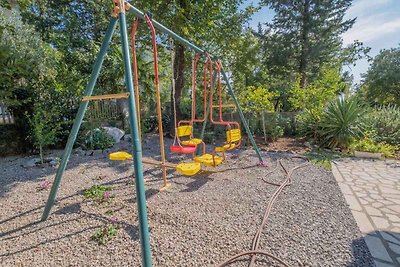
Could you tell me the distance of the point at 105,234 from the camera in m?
2.20

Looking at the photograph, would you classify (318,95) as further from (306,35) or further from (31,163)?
(306,35)

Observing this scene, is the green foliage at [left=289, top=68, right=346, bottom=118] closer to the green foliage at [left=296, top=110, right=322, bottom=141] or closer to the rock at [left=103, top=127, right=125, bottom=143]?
the green foliage at [left=296, top=110, right=322, bottom=141]

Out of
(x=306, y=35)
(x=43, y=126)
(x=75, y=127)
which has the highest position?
(x=306, y=35)

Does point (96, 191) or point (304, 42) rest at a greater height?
point (304, 42)

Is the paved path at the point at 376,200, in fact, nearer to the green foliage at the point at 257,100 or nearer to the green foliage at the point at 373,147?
the green foliage at the point at 373,147

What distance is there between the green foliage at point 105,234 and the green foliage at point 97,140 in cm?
396

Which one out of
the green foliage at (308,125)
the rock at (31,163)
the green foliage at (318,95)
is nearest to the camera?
the rock at (31,163)

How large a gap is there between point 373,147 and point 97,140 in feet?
23.5

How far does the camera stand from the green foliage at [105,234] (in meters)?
2.12

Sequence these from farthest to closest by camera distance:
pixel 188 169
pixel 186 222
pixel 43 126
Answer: pixel 43 126
pixel 188 169
pixel 186 222

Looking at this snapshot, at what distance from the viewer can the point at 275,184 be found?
11.7 ft

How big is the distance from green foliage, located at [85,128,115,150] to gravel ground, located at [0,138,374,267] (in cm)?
201

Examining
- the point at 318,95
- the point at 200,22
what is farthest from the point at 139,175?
the point at 200,22

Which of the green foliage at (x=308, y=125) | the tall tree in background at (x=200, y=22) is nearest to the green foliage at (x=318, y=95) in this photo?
the green foliage at (x=308, y=125)
